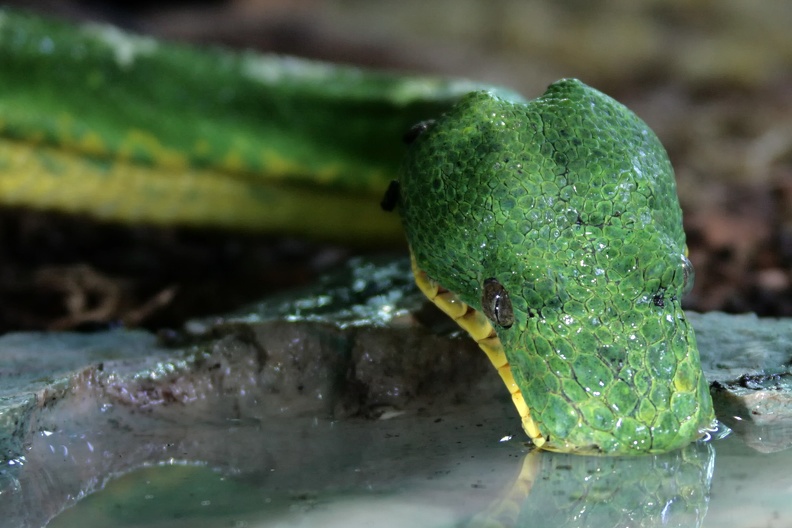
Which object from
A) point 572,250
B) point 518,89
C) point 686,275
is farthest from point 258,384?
point 518,89

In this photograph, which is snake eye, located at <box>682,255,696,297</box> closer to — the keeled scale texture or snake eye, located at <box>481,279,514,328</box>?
the keeled scale texture

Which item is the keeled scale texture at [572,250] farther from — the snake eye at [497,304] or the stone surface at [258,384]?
the stone surface at [258,384]

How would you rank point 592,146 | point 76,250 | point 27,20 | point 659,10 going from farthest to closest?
point 659,10 < point 76,250 < point 27,20 < point 592,146

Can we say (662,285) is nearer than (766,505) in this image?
No

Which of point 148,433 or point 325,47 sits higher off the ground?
point 325,47

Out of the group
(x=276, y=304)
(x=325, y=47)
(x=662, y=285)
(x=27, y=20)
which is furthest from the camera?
(x=325, y=47)

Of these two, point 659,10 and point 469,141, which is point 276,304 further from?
point 659,10

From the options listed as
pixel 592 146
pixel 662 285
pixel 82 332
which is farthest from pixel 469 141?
pixel 82 332

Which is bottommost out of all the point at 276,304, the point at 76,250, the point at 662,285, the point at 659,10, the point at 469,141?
the point at 76,250
